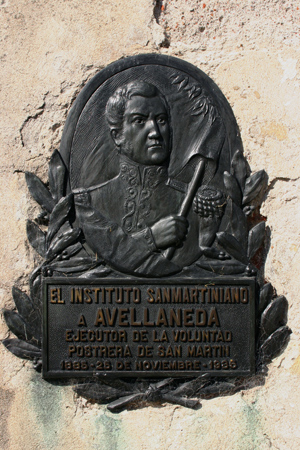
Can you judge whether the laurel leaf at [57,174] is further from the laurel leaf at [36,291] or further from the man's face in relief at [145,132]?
the laurel leaf at [36,291]

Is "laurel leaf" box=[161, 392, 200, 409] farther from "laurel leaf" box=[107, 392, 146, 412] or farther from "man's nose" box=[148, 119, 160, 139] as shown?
"man's nose" box=[148, 119, 160, 139]

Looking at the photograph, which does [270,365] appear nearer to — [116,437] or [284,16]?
[116,437]

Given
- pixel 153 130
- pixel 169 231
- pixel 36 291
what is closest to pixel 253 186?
pixel 169 231

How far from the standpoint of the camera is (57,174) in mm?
2844

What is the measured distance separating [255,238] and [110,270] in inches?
33.6

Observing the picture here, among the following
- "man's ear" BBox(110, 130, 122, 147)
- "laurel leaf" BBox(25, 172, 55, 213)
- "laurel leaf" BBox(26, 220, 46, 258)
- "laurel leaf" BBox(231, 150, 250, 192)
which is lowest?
"laurel leaf" BBox(26, 220, 46, 258)

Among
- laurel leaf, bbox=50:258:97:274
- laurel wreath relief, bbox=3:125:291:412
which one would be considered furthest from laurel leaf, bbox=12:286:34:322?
laurel leaf, bbox=50:258:97:274

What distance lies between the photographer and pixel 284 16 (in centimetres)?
299

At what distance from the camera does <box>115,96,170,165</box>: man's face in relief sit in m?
2.81

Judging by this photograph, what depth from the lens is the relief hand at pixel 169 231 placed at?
2.81m

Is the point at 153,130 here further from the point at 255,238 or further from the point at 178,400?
the point at 178,400

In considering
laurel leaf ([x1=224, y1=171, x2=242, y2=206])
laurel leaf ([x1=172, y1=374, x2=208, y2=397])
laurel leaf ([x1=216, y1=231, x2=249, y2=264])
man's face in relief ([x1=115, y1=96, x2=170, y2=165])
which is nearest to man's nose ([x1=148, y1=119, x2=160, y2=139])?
man's face in relief ([x1=115, y1=96, x2=170, y2=165])

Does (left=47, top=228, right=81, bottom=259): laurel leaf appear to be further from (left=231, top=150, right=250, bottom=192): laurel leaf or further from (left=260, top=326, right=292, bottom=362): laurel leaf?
(left=260, top=326, right=292, bottom=362): laurel leaf

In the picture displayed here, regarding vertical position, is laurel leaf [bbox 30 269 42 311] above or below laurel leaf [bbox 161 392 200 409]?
above
